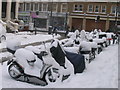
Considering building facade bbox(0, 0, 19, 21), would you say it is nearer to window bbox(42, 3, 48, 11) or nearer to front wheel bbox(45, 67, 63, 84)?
window bbox(42, 3, 48, 11)

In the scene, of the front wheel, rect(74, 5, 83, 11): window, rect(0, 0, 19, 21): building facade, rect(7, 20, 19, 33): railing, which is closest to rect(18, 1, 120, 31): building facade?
rect(74, 5, 83, 11): window

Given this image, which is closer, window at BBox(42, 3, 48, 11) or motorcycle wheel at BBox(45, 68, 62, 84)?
motorcycle wheel at BBox(45, 68, 62, 84)

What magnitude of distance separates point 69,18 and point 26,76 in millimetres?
32247

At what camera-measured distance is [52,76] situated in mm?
6445

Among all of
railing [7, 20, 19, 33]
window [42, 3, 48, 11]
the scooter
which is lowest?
the scooter

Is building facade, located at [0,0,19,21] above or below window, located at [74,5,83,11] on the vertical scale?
below

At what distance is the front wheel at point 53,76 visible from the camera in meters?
6.44

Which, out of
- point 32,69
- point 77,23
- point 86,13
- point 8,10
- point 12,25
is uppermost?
point 86,13

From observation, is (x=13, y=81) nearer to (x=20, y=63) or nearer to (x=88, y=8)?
(x=20, y=63)

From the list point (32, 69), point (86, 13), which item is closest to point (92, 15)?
point (86, 13)

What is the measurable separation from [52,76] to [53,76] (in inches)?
1.4

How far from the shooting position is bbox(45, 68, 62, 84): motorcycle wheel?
21.1 ft

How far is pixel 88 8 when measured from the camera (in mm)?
37500

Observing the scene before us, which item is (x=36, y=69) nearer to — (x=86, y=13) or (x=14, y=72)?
(x=14, y=72)
